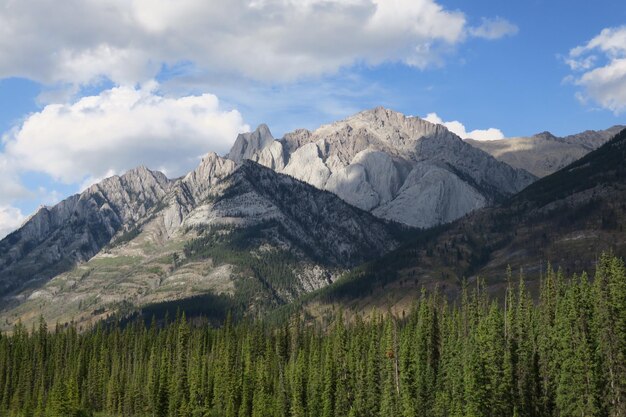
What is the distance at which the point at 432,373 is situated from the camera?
5556 inches

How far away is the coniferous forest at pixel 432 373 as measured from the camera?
106m

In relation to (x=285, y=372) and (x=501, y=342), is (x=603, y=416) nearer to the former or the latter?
(x=501, y=342)

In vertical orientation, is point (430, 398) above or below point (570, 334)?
below

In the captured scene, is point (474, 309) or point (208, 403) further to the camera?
point (208, 403)

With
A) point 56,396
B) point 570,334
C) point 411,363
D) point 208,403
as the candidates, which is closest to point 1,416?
point 56,396

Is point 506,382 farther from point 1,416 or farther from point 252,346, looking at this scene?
point 1,416

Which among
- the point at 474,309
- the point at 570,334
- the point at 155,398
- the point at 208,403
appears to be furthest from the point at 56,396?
the point at 570,334

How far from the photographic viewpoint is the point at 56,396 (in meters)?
159

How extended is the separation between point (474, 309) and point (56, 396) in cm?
10431

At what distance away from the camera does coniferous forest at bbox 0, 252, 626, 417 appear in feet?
347

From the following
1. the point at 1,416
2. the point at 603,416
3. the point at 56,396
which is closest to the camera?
the point at 603,416

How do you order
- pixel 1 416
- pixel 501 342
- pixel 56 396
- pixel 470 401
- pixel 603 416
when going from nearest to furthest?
pixel 603 416 → pixel 470 401 → pixel 501 342 → pixel 56 396 → pixel 1 416

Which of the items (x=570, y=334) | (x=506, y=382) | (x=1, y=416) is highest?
(x=570, y=334)

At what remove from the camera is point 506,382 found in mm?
116750
